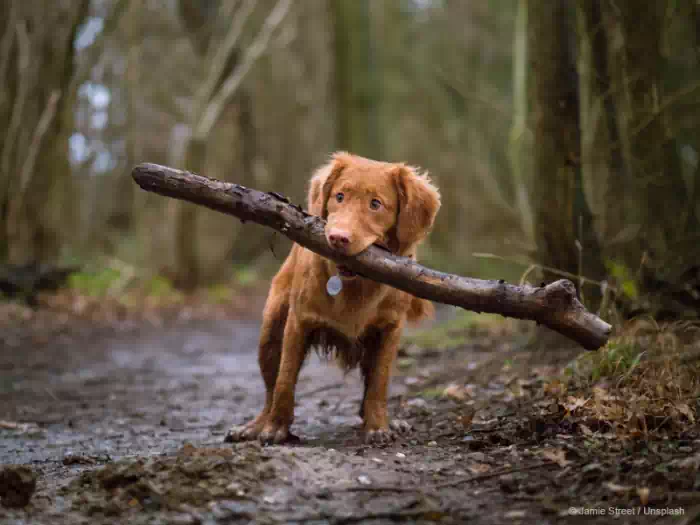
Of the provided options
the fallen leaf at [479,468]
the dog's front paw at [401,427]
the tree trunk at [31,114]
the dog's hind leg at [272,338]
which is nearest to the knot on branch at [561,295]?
the fallen leaf at [479,468]

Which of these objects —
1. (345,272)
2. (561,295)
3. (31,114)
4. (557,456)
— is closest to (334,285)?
(345,272)

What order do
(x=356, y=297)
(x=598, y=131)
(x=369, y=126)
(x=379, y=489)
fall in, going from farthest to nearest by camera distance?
(x=369, y=126) → (x=598, y=131) → (x=356, y=297) → (x=379, y=489)

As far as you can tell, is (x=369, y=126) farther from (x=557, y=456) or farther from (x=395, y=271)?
(x=557, y=456)

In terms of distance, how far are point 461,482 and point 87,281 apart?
1234 centimetres

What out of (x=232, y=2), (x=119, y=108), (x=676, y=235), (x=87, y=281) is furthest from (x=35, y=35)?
(x=676, y=235)

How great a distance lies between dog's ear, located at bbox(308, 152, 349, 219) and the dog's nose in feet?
2.14

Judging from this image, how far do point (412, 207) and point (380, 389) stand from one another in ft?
4.13

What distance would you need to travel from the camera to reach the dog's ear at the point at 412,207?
4.76 m

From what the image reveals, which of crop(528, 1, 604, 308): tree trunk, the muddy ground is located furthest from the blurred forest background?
the muddy ground

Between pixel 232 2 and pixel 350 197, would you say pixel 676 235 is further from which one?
pixel 232 2

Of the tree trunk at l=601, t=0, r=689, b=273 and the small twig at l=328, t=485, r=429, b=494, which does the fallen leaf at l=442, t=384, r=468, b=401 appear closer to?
the tree trunk at l=601, t=0, r=689, b=273

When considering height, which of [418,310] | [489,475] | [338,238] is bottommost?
[489,475]

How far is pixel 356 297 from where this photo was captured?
4.87 m

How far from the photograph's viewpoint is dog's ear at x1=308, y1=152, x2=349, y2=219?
4.79 metres
